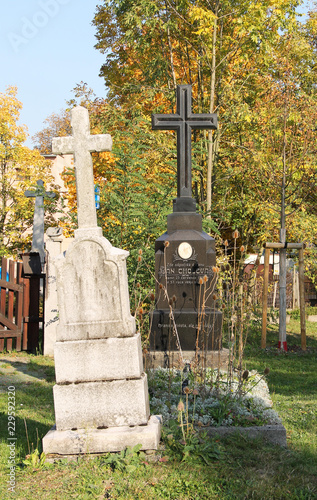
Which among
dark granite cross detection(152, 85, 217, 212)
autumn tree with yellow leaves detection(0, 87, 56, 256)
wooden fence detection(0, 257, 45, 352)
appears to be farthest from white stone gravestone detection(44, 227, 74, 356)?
autumn tree with yellow leaves detection(0, 87, 56, 256)

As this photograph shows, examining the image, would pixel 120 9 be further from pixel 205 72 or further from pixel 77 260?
pixel 77 260

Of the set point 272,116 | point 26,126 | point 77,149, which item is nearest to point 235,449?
point 77,149

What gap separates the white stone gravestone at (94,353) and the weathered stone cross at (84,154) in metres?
0.20

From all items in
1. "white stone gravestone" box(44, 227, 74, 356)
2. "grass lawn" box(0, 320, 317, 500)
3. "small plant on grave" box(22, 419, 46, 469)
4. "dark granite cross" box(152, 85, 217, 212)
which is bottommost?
"grass lawn" box(0, 320, 317, 500)

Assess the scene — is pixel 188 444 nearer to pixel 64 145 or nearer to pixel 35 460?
pixel 35 460

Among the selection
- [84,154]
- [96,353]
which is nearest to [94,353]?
[96,353]

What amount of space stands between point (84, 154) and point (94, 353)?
5.11 feet

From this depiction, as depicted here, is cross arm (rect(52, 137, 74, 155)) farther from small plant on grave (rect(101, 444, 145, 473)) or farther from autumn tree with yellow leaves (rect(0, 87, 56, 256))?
autumn tree with yellow leaves (rect(0, 87, 56, 256))

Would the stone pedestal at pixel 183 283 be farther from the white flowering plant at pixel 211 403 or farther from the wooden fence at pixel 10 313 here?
the wooden fence at pixel 10 313

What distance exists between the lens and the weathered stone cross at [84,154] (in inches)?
169

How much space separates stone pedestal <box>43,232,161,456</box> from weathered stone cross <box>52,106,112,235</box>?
23 centimetres

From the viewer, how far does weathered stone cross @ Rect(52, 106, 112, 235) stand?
4.29m

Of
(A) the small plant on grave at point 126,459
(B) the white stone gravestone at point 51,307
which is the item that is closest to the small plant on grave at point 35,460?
(A) the small plant on grave at point 126,459

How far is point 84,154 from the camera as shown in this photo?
4355 mm
